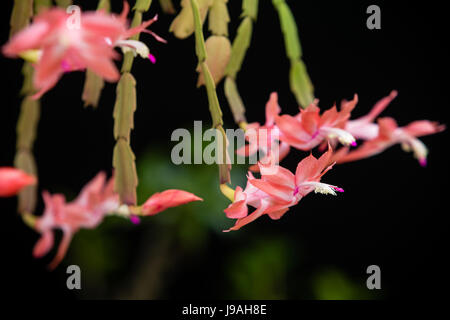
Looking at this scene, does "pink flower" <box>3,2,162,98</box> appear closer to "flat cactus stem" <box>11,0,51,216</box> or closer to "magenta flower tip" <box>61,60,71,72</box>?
"magenta flower tip" <box>61,60,71,72</box>

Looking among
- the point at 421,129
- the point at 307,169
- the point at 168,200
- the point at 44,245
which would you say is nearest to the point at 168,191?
the point at 168,200

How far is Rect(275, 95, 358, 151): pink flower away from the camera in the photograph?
1.80 ft

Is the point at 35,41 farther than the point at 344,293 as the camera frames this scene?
No

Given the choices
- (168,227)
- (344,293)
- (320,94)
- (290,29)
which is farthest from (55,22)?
(344,293)

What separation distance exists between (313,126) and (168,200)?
0.17 metres

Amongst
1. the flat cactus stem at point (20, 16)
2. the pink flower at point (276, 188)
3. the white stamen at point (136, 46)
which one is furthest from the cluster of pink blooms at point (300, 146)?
the flat cactus stem at point (20, 16)

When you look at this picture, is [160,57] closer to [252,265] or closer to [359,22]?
[359,22]

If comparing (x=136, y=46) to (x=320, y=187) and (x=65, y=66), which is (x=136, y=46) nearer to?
(x=65, y=66)

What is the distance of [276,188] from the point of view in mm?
509

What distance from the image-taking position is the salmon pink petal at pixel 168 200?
1.62ft

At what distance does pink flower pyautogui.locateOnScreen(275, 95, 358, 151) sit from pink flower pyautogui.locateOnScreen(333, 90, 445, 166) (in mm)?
86

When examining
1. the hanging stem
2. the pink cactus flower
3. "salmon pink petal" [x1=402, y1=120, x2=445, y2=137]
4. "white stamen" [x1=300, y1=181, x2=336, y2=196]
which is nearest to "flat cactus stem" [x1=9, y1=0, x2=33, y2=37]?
the hanging stem

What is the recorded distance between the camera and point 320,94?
1.33 metres

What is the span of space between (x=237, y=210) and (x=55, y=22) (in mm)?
230
